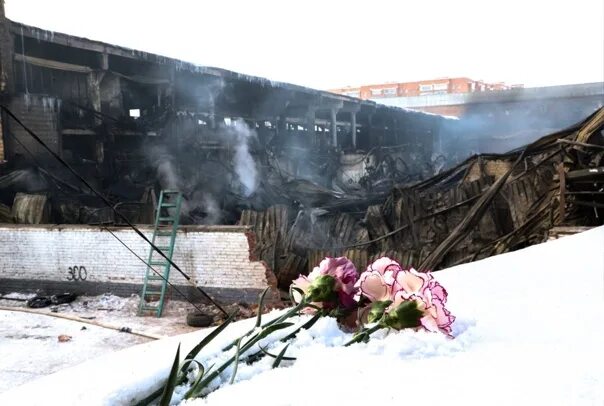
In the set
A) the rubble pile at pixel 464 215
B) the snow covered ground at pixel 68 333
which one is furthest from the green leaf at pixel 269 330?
the rubble pile at pixel 464 215

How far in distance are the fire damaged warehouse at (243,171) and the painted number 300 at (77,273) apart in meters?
0.93

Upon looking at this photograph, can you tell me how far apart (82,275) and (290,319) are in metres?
8.19

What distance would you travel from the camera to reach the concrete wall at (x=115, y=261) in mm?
8203

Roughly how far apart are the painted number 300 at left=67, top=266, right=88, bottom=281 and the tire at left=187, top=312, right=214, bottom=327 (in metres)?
2.48

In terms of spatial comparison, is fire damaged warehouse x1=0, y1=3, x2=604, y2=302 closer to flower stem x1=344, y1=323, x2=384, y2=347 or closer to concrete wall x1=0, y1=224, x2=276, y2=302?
concrete wall x1=0, y1=224, x2=276, y2=302

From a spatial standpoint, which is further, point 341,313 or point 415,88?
point 415,88

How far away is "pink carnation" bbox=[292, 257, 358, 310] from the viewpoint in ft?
5.32

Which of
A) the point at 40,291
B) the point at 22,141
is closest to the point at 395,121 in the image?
the point at 22,141

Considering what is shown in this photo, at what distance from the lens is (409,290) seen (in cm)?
150

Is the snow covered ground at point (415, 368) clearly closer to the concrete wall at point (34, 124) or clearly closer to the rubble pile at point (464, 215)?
the rubble pile at point (464, 215)

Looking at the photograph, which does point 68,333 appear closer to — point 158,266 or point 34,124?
point 158,266

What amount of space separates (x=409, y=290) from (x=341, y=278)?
8.9 inches

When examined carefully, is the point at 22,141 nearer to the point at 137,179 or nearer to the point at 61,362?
the point at 137,179

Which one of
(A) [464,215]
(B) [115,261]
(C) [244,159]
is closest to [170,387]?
(A) [464,215]
